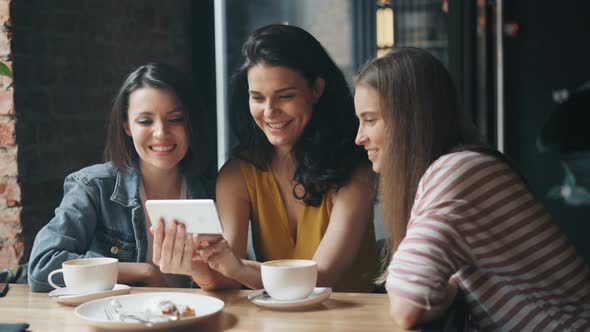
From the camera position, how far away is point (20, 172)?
2.13m

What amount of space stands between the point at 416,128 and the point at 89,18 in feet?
4.76

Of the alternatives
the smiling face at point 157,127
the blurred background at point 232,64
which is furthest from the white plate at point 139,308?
the blurred background at point 232,64

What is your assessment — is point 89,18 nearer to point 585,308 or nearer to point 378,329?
point 378,329

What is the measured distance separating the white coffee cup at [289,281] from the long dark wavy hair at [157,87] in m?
0.80

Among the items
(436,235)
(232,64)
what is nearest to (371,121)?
(436,235)

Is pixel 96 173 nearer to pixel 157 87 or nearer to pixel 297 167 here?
pixel 157 87

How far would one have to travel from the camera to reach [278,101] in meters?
1.97

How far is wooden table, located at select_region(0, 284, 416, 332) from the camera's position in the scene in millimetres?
1253

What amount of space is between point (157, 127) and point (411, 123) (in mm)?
844

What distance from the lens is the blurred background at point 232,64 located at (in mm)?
2166

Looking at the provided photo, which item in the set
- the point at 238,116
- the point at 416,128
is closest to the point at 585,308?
the point at 416,128

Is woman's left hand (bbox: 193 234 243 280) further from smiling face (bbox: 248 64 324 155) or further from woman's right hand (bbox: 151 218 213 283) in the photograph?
smiling face (bbox: 248 64 324 155)

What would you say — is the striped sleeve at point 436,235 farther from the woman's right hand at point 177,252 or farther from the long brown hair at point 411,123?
the woman's right hand at point 177,252

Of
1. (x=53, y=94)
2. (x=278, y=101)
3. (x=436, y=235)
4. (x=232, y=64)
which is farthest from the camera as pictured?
(x=232, y=64)
